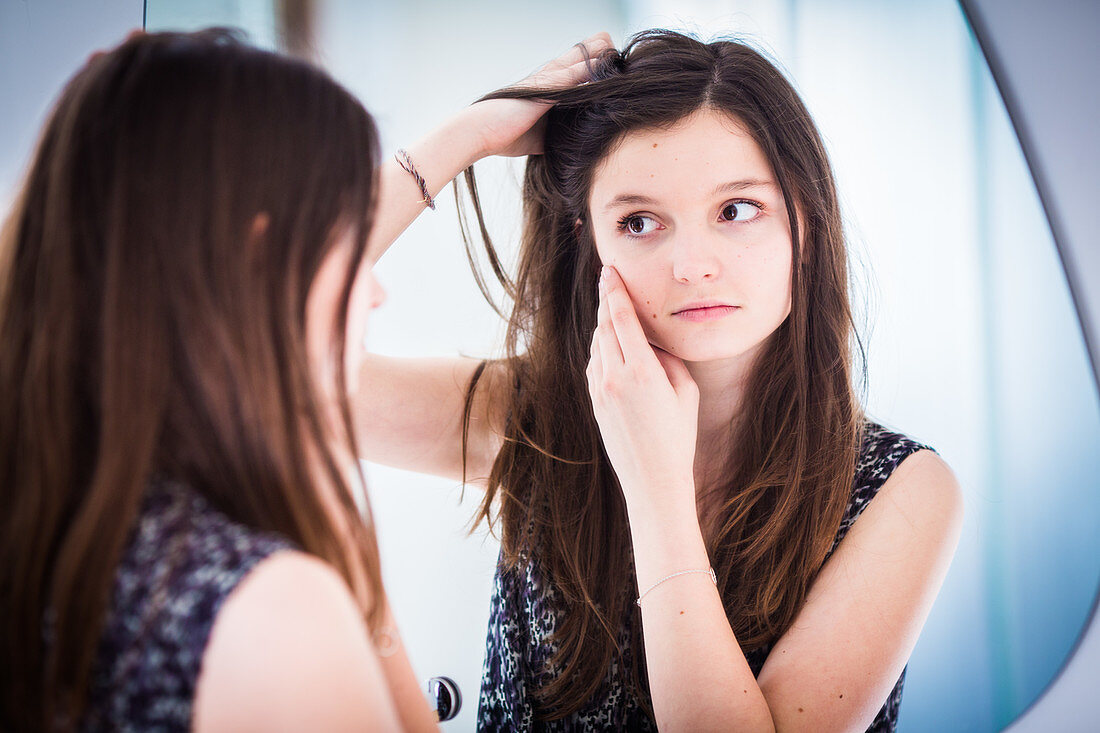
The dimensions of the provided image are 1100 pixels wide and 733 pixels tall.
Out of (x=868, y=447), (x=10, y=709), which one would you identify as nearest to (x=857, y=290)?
(x=868, y=447)

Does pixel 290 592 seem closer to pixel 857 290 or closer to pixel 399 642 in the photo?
pixel 399 642

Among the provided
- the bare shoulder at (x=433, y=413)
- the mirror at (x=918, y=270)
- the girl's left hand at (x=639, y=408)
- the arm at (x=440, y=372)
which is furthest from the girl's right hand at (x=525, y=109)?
the bare shoulder at (x=433, y=413)

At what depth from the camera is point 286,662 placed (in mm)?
451

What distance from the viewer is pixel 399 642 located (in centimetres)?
77

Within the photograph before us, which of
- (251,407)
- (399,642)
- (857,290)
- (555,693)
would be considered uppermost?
(857,290)

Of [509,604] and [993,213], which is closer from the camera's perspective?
[509,604]

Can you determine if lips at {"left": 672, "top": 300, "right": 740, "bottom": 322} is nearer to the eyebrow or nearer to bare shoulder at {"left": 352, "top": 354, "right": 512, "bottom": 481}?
the eyebrow

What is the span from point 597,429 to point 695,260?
344 mm

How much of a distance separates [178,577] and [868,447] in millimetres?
957

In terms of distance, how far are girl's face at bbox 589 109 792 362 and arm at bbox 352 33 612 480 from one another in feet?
0.63

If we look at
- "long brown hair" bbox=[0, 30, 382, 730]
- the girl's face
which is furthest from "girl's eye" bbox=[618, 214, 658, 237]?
"long brown hair" bbox=[0, 30, 382, 730]

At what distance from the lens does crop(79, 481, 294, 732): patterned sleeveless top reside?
1.53ft

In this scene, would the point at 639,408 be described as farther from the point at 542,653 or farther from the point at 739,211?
the point at 542,653

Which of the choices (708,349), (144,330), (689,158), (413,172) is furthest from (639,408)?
(144,330)
